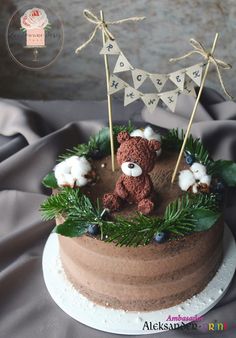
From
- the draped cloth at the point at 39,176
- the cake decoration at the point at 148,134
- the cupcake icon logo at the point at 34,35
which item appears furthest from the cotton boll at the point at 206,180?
the cupcake icon logo at the point at 34,35

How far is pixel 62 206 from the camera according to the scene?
2.89ft

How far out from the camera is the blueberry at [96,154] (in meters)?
1.00

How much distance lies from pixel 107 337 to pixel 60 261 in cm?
21

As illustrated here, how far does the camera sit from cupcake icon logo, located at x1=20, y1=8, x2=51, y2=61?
1.47m

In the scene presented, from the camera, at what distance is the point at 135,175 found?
848mm

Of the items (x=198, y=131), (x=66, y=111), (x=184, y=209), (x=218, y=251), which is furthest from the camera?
(x=66, y=111)

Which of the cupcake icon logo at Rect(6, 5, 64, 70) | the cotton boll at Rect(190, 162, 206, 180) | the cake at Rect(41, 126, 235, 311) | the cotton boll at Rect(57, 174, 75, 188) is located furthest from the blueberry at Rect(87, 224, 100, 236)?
the cupcake icon logo at Rect(6, 5, 64, 70)

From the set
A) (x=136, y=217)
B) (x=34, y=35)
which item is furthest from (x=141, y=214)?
(x=34, y=35)

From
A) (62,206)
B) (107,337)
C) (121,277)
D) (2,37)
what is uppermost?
(2,37)

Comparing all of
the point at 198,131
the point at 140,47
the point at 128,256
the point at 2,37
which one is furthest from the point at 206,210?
the point at 2,37

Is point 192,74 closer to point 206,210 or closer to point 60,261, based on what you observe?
point 206,210

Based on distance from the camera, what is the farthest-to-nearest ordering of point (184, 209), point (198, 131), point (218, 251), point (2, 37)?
point (2, 37) → point (198, 131) → point (218, 251) → point (184, 209)

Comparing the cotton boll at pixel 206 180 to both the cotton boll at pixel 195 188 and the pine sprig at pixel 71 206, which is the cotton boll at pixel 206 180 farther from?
the pine sprig at pixel 71 206

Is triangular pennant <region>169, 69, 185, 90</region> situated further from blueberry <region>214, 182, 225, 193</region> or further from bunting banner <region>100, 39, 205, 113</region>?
blueberry <region>214, 182, 225, 193</region>
